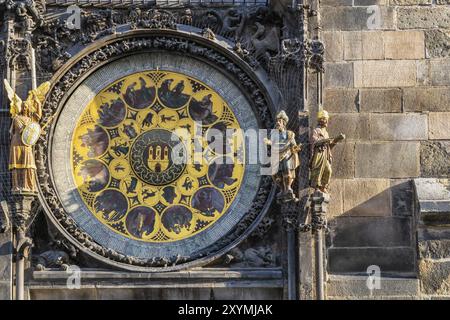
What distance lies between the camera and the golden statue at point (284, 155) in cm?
2191

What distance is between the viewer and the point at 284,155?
21953 millimetres

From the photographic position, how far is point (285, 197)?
21.9 metres

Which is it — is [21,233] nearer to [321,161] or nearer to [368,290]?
[321,161]

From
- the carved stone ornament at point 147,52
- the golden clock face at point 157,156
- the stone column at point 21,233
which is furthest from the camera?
the golden clock face at point 157,156

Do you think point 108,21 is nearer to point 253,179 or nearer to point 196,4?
point 196,4

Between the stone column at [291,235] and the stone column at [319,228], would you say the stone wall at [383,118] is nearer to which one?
the stone column at [319,228]

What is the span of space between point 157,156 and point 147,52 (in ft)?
4.65

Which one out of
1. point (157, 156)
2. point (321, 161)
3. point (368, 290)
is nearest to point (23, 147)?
point (157, 156)

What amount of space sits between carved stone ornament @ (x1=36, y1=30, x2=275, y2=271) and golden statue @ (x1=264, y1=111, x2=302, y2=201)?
396 mm

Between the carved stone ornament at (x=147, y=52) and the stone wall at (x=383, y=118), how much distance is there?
98 cm

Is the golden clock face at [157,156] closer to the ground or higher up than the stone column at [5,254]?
higher up

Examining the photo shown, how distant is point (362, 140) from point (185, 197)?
2442 millimetres

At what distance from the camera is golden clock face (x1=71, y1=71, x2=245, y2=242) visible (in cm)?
2245

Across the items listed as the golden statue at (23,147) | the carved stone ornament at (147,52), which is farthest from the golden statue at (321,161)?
the golden statue at (23,147)
